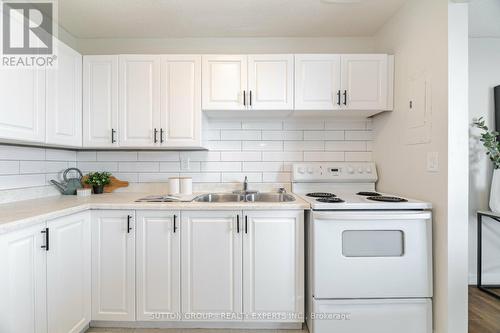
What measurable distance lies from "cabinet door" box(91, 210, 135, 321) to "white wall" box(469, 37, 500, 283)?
3102 millimetres

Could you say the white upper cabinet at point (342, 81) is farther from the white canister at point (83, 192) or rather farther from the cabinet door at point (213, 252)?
the white canister at point (83, 192)

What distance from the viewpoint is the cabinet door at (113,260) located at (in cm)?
183

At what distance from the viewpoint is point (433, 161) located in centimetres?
165

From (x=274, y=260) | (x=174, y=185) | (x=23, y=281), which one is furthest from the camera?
(x=174, y=185)

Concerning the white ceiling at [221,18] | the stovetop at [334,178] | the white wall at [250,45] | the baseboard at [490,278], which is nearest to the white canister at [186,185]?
the stovetop at [334,178]

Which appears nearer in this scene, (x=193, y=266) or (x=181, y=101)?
(x=193, y=266)

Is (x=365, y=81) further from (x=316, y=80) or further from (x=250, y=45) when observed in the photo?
(x=250, y=45)

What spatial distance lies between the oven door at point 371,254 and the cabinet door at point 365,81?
968 millimetres

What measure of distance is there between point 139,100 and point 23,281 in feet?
4.79

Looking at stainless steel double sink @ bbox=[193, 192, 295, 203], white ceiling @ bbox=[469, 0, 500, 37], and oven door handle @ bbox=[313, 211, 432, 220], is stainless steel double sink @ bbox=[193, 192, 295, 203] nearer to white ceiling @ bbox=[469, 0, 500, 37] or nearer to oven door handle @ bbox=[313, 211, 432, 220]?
oven door handle @ bbox=[313, 211, 432, 220]

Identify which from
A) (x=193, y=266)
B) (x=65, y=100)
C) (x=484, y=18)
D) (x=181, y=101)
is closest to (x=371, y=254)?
(x=193, y=266)

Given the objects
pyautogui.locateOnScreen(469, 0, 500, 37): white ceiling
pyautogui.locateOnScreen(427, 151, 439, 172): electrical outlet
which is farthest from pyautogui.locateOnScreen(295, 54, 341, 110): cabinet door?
pyautogui.locateOnScreen(469, 0, 500, 37): white ceiling

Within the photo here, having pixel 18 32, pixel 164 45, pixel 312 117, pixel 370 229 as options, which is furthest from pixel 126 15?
pixel 370 229

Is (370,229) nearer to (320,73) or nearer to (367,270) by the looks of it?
(367,270)
